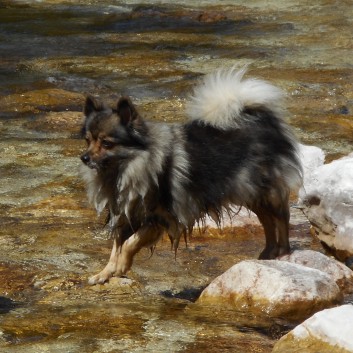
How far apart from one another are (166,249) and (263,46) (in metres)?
7.88

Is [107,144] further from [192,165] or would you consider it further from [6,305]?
[6,305]

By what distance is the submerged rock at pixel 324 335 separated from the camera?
208 inches

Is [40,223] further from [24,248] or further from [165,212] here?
[165,212]

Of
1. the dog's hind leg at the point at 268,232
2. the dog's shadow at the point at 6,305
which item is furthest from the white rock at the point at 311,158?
the dog's shadow at the point at 6,305

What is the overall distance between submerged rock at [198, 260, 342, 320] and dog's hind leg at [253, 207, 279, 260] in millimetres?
913

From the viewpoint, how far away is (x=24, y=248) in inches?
300

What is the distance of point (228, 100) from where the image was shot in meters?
7.10

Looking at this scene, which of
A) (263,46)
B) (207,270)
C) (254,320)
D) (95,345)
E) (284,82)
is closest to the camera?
(95,345)

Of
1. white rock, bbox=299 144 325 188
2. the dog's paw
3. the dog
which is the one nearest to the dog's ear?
the dog

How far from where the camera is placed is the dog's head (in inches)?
258

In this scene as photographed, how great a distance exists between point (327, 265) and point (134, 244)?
122 centimetres

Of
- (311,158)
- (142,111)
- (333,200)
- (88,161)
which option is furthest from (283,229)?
(142,111)

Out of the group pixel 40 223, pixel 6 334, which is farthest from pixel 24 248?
pixel 6 334

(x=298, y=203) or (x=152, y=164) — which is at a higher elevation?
(x=152, y=164)
